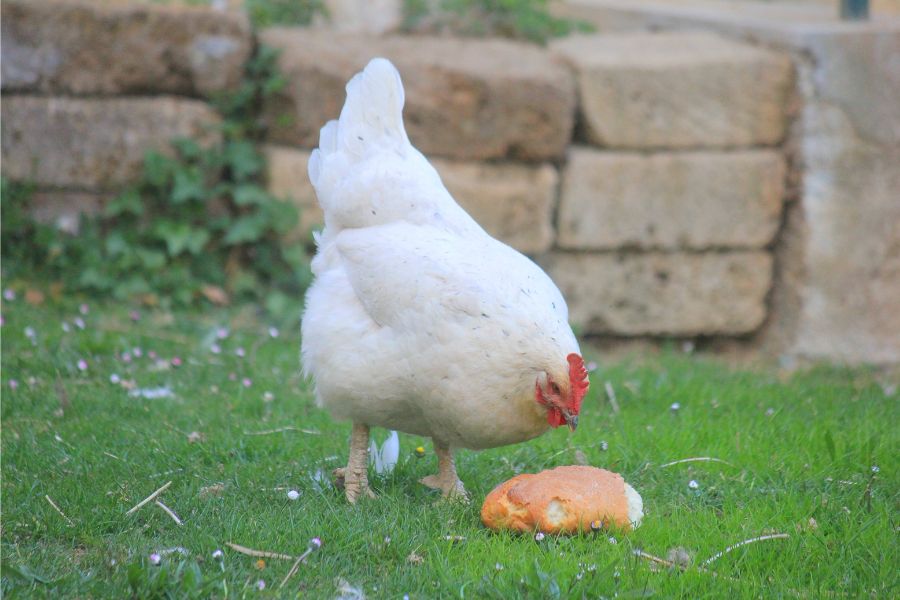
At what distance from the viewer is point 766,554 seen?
3258 mm

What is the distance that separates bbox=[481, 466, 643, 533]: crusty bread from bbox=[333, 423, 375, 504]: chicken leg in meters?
0.55

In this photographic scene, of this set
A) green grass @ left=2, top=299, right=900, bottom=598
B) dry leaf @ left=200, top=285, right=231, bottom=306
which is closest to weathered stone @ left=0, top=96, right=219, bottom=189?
dry leaf @ left=200, top=285, right=231, bottom=306

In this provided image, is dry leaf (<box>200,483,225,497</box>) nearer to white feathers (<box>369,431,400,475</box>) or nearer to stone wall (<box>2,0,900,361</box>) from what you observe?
white feathers (<box>369,431,400,475</box>)

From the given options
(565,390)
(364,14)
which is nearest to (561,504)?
(565,390)

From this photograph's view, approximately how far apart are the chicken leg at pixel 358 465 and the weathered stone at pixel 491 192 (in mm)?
3293

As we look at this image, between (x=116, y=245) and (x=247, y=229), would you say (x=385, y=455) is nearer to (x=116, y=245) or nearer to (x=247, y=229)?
(x=247, y=229)

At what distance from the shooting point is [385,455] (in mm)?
4172

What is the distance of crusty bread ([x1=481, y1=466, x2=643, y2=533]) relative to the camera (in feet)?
10.9

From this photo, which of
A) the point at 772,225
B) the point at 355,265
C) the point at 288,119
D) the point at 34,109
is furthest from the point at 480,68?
the point at 355,265

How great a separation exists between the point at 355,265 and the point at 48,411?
1.80 meters

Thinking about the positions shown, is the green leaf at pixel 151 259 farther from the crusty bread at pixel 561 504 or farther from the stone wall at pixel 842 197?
the stone wall at pixel 842 197

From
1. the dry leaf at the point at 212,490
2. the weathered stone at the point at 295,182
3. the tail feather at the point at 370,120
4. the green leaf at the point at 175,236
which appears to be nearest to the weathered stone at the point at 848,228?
the weathered stone at the point at 295,182

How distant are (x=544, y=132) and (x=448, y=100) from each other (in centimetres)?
70

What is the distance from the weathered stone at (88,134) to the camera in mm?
6602
